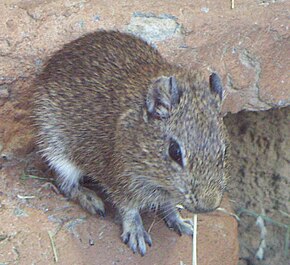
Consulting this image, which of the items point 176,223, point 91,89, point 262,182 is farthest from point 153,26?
point 262,182

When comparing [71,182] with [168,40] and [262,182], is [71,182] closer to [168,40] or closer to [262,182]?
[168,40]

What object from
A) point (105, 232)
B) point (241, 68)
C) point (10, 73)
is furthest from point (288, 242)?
point (10, 73)

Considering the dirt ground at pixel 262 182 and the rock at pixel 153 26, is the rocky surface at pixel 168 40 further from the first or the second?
the dirt ground at pixel 262 182

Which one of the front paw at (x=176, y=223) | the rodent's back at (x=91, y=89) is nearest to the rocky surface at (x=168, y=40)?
the rodent's back at (x=91, y=89)

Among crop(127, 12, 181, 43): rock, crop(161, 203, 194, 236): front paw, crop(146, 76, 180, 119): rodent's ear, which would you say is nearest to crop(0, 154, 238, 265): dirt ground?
crop(161, 203, 194, 236): front paw

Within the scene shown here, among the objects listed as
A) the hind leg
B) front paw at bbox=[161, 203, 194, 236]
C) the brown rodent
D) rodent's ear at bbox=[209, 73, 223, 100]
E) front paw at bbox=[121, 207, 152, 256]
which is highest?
rodent's ear at bbox=[209, 73, 223, 100]

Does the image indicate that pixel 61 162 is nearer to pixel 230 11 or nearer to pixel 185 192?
pixel 185 192

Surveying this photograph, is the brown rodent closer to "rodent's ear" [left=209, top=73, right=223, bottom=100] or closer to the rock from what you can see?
"rodent's ear" [left=209, top=73, right=223, bottom=100]
